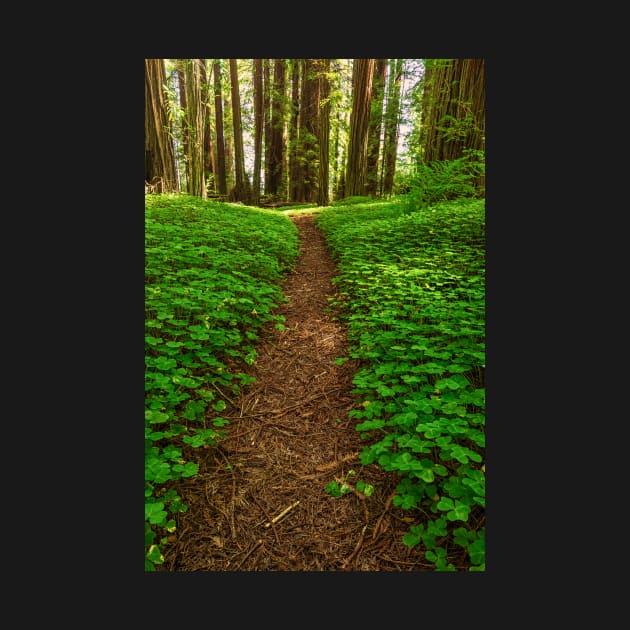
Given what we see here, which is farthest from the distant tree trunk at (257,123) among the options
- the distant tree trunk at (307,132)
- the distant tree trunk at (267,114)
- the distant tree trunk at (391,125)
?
the distant tree trunk at (391,125)

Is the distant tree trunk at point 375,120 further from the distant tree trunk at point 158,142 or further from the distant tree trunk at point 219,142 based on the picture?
the distant tree trunk at point 158,142

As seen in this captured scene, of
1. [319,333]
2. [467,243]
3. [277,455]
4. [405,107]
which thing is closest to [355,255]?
[467,243]

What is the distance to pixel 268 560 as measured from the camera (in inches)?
70.6

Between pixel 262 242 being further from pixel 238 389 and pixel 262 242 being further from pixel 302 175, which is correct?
pixel 302 175

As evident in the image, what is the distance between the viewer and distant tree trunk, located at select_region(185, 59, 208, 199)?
8.86m

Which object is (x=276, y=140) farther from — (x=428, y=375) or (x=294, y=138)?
(x=428, y=375)

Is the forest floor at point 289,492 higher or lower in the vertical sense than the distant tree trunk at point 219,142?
lower

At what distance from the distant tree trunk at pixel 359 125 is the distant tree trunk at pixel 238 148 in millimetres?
Answer: 4211

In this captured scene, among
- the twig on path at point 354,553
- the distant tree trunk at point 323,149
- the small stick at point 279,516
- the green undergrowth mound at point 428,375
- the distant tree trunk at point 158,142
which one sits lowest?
the twig on path at point 354,553

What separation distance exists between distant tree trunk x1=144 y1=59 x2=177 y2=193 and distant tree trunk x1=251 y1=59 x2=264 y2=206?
23.2 feet

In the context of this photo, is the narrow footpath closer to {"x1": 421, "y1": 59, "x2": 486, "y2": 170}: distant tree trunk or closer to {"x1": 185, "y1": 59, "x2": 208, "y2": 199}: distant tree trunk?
{"x1": 421, "y1": 59, "x2": 486, "y2": 170}: distant tree trunk

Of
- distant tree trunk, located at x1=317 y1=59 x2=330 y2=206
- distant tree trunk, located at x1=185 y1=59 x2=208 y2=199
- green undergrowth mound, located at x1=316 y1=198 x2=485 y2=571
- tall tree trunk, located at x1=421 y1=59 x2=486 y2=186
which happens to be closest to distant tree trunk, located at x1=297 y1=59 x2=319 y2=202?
distant tree trunk, located at x1=317 y1=59 x2=330 y2=206

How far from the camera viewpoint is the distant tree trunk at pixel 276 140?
16.2 metres

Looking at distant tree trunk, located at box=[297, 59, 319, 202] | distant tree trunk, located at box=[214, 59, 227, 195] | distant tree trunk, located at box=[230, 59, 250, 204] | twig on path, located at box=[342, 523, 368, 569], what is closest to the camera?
twig on path, located at box=[342, 523, 368, 569]
